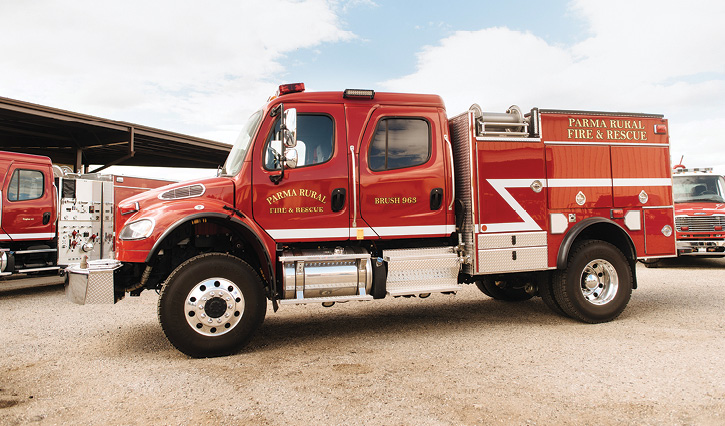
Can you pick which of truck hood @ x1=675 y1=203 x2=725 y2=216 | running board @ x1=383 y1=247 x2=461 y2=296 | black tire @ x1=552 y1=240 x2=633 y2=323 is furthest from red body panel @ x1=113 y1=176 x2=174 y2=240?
truck hood @ x1=675 y1=203 x2=725 y2=216

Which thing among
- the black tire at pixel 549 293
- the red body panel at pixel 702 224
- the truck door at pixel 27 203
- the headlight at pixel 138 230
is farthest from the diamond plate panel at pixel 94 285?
the red body panel at pixel 702 224

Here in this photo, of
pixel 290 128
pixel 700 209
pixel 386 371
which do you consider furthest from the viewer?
pixel 700 209

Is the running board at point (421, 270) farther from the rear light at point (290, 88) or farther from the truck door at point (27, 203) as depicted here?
the truck door at point (27, 203)

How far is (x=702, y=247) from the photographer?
11359 mm

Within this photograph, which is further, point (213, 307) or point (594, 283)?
point (594, 283)

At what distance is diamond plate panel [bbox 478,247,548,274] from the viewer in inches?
220

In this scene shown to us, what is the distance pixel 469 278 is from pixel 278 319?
260 centimetres

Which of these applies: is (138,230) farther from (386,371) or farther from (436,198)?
(436,198)

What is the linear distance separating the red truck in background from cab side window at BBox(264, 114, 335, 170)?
6.50 metres

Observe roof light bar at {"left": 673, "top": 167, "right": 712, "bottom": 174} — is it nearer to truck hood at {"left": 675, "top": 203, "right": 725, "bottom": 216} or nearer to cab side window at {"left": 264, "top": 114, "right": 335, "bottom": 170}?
truck hood at {"left": 675, "top": 203, "right": 725, "bottom": 216}

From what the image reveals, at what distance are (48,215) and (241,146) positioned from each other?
637 centimetres

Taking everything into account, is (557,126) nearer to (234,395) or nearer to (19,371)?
(234,395)

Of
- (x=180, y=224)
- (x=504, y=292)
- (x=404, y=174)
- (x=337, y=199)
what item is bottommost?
(x=504, y=292)

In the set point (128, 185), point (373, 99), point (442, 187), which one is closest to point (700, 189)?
point (442, 187)
